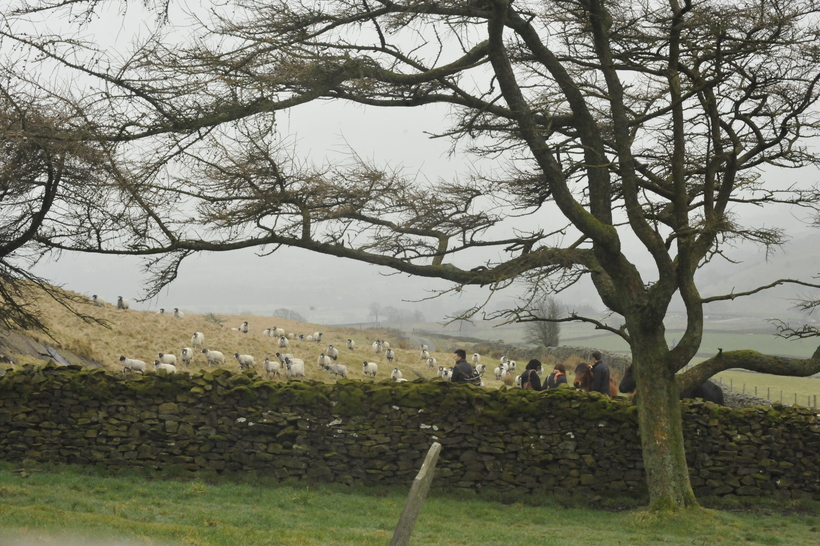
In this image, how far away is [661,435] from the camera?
1077 cm

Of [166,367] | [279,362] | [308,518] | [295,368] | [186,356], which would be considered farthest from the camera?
[279,362]

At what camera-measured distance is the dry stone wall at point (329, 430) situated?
39.2 feet

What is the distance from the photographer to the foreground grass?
7.76 meters

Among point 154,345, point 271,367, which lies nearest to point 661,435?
point 271,367

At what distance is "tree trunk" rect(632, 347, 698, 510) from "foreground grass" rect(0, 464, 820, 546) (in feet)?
1.26

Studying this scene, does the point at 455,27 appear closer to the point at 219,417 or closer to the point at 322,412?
the point at 322,412

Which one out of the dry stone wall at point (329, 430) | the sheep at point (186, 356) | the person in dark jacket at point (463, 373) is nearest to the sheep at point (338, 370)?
the sheep at point (186, 356)

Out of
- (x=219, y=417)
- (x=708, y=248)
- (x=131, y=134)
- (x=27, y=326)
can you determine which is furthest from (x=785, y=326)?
Answer: (x=27, y=326)

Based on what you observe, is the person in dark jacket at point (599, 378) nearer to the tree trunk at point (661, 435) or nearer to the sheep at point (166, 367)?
the tree trunk at point (661, 435)

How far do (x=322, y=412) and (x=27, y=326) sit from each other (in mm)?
4817

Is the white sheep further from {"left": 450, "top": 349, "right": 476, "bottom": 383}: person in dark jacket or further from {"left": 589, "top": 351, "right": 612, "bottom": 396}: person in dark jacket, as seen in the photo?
{"left": 589, "top": 351, "right": 612, "bottom": 396}: person in dark jacket

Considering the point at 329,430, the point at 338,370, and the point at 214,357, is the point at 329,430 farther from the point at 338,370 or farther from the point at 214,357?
the point at 214,357

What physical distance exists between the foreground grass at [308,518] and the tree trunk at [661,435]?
38 centimetres

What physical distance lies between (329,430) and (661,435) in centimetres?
543
